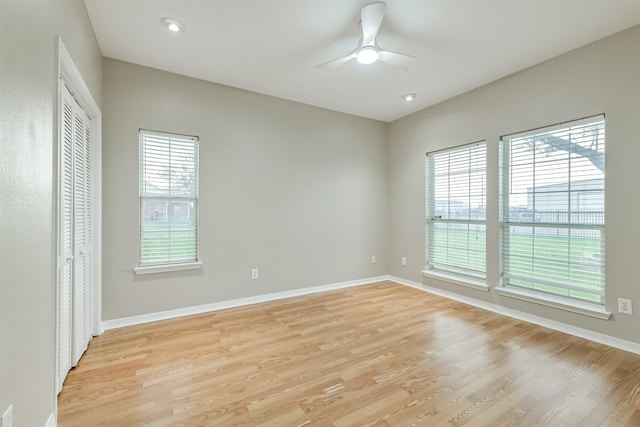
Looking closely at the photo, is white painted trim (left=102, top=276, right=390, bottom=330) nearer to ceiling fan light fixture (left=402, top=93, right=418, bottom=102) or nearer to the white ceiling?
the white ceiling

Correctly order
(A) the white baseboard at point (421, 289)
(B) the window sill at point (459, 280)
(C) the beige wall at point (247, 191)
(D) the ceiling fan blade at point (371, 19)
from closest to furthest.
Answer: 1. (D) the ceiling fan blade at point (371, 19)
2. (A) the white baseboard at point (421, 289)
3. (C) the beige wall at point (247, 191)
4. (B) the window sill at point (459, 280)

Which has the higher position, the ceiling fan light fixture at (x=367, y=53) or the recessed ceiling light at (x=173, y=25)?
the recessed ceiling light at (x=173, y=25)

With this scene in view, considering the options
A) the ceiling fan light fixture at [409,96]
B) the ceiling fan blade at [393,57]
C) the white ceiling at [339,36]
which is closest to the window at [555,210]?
the white ceiling at [339,36]

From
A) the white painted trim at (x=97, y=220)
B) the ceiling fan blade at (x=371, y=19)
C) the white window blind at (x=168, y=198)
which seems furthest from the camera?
the white window blind at (x=168, y=198)

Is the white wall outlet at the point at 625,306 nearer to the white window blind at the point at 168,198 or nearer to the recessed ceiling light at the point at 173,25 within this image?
the white window blind at the point at 168,198

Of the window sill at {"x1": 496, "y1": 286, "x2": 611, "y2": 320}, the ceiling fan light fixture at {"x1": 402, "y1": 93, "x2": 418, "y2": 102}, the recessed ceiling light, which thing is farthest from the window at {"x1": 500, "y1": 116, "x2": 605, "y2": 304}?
the recessed ceiling light

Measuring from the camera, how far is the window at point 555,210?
2.70 metres

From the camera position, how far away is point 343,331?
287cm

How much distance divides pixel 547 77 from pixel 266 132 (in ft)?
10.8

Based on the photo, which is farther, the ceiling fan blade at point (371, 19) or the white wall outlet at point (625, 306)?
the white wall outlet at point (625, 306)

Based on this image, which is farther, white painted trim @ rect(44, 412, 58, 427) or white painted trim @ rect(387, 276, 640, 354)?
white painted trim @ rect(387, 276, 640, 354)

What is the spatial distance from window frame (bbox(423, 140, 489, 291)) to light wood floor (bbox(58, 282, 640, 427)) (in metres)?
0.72

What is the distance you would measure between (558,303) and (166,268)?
422cm

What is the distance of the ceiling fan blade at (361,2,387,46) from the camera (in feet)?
6.88
